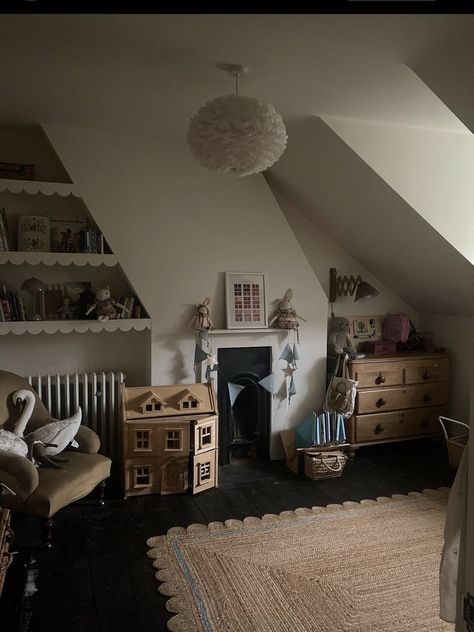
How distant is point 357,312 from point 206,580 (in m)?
2.68

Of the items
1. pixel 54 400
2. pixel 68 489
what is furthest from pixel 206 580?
pixel 54 400

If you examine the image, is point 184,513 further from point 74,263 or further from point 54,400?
point 74,263

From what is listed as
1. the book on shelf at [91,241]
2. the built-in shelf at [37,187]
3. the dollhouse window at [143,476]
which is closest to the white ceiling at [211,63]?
the built-in shelf at [37,187]

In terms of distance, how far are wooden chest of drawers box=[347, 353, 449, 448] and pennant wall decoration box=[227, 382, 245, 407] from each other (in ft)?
3.03

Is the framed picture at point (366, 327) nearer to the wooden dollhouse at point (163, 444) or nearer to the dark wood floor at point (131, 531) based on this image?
the dark wood floor at point (131, 531)

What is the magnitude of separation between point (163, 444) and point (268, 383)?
1007mm

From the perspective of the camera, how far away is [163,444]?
3.12m

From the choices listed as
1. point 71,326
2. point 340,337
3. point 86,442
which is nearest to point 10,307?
point 71,326

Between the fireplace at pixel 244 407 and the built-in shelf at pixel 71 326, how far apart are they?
715 millimetres

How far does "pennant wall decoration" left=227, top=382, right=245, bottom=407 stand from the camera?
368cm

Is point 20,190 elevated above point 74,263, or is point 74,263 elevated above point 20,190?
point 20,190

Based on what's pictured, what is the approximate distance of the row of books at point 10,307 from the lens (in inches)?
119

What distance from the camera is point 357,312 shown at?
421cm

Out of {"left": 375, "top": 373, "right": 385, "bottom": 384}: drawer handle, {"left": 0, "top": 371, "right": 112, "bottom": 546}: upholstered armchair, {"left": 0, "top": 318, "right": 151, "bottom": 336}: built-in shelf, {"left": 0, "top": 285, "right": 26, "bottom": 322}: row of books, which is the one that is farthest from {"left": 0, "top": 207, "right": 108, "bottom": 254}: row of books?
{"left": 375, "top": 373, "right": 385, "bottom": 384}: drawer handle
